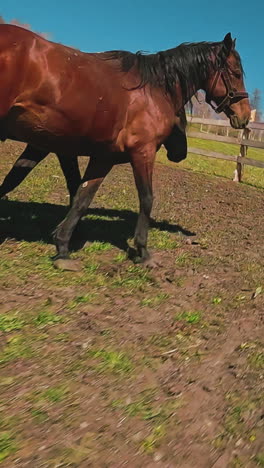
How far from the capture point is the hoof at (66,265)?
446 centimetres

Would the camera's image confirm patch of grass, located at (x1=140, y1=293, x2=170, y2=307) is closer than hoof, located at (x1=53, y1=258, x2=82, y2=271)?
Yes

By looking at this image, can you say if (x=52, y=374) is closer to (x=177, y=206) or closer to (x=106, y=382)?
(x=106, y=382)

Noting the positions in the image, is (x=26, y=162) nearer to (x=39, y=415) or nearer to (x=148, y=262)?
(x=148, y=262)

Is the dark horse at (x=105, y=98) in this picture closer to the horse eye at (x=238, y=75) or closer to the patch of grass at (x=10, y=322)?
the horse eye at (x=238, y=75)

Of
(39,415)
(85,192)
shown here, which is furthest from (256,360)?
(85,192)

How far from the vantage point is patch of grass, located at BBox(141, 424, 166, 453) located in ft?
7.43

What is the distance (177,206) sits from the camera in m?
8.04

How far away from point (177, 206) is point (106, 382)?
5.54 m

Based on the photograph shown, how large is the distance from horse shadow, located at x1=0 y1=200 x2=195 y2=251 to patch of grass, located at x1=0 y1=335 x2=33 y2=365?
6.73 feet

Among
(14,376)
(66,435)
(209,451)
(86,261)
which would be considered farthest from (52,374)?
(86,261)

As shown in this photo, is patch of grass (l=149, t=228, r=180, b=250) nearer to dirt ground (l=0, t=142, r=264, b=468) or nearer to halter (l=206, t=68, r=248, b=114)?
dirt ground (l=0, t=142, r=264, b=468)

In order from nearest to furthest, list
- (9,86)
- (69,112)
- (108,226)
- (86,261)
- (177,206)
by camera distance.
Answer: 1. (9,86)
2. (69,112)
3. (86,261)
4. (108,226)
5. (177,206)

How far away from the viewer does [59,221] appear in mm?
6141

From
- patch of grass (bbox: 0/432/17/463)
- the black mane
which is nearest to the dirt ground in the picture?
patch of grass (bbox: 0/432/17/463)
